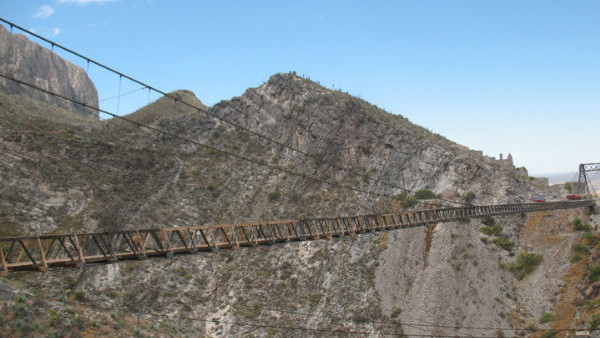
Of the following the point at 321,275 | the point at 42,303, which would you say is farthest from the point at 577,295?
the point at 42,303

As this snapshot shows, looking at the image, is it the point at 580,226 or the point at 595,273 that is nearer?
the point at 595,273

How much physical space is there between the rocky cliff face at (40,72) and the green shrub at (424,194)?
67.8m

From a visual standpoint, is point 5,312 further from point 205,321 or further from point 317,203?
point 317,203

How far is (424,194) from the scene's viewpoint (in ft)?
177

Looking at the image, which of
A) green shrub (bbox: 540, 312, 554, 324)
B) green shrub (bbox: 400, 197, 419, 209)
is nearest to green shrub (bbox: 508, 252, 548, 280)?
green shrub (bbox: 540, 312, 554, 324)

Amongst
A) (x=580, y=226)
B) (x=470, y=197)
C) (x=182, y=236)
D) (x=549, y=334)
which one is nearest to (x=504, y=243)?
(x=580, y=226)

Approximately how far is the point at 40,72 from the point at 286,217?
333 ft

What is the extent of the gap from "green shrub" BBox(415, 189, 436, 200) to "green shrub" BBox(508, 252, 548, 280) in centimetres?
1397

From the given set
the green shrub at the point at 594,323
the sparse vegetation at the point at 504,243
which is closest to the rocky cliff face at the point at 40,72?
the sparse vegetation at the point at 504,243

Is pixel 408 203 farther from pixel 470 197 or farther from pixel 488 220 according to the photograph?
pixel 488 220

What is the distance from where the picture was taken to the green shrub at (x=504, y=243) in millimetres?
42656

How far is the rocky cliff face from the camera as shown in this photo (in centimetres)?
9931

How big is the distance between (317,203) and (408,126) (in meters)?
18.5

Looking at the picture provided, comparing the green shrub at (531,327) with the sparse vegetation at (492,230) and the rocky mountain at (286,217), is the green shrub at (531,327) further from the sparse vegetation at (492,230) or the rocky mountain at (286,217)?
the sparse vegetation at (492,230)
